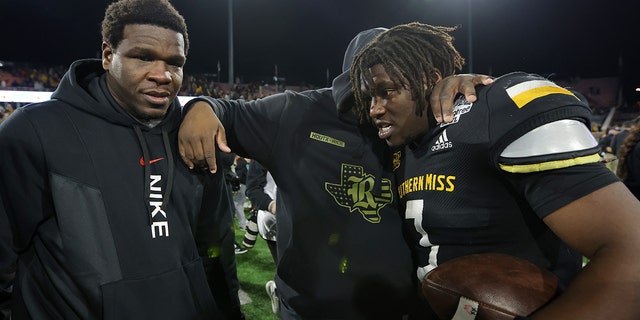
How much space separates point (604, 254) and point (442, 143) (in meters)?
0.57

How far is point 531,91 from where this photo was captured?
1130mm

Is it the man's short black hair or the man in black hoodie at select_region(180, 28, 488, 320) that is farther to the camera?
the man in black hoodie at select_region(180, 28, 488, 320)

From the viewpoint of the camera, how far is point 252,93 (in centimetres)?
2406

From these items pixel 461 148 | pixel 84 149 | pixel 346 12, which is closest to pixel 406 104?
pixel 461 148

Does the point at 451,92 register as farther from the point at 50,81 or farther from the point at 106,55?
the point at 50,81

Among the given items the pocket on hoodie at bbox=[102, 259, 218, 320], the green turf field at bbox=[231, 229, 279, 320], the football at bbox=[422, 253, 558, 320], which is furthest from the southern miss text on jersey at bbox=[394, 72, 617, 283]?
the green turf field at bbox=[231, 229, 279, 320]

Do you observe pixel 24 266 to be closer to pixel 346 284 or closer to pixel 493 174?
pixel 346 284

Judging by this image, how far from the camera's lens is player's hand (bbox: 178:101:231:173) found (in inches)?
60.4

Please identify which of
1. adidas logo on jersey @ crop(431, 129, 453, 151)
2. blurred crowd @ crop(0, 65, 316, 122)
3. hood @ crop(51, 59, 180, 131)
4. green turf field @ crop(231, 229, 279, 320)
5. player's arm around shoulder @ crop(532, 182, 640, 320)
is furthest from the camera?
blurred crowd @ crop(0, 65, 316, 122)

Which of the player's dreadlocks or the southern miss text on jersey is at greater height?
the player's dreadlocks

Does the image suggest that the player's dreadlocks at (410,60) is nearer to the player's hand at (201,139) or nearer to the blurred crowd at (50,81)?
the player's hand at (201,139)

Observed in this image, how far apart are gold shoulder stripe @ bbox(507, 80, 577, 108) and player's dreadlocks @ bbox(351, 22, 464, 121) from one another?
447 mm

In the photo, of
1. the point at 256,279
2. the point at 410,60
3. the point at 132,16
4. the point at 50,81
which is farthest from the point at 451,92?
the point at 50,81

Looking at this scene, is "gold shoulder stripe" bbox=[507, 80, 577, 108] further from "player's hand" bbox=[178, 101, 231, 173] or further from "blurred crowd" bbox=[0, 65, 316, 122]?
"blurred crowd" bbox=[0, 65, 316, 122]
